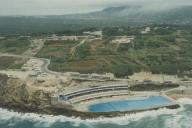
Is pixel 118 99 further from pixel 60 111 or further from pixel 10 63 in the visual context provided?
pixel 10 63

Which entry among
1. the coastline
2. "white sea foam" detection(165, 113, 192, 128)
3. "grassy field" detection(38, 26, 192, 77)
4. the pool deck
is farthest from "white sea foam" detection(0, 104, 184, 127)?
"grassy field" detection(38, 26, 192, 77)

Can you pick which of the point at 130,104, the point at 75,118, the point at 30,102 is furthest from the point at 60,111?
the point at 130,104

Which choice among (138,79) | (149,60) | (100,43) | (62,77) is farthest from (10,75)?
(100,43)

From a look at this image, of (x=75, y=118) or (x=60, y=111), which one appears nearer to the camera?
(x=75, y=118)

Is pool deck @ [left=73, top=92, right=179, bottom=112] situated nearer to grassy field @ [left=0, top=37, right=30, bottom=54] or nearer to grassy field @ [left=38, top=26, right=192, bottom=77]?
grassy field @ [left=38, top=26, right=192, bottom=77]

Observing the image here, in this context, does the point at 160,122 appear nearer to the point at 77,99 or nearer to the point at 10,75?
the point at 77,99
